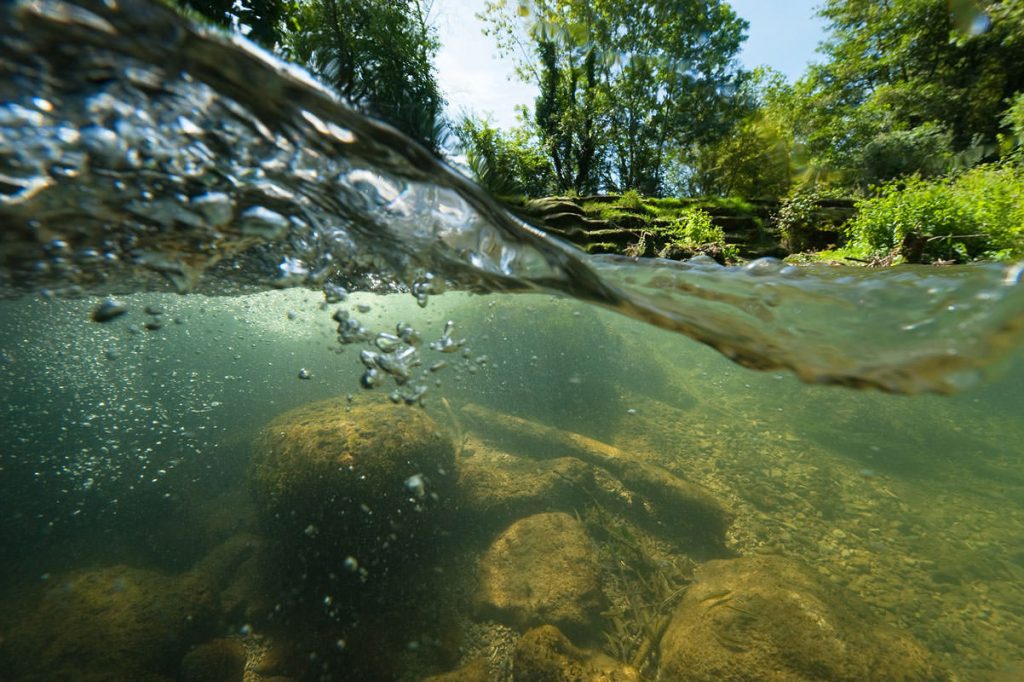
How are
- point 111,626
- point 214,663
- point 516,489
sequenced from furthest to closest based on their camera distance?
point 516,489, point 111,626, point 214,663

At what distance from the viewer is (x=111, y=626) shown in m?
4.80

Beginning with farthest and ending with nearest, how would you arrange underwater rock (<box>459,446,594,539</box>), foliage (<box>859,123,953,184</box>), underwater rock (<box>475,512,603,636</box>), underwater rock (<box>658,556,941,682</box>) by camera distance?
foliage (<box>859,123,953,184</box>) → underwater rock (<box>459,446,594,539</box>) → underwater rock (<box>475,512,603,636</box>) → underwater rock (<box>658,556,941,682</box>)

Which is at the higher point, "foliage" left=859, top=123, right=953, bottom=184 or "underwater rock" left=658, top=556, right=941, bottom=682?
"foliage" left=859, top=123, right=953, bottom=184

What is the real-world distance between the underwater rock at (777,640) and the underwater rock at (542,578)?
103 cm

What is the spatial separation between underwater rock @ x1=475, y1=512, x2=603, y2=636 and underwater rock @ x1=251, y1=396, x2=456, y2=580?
1.26 m

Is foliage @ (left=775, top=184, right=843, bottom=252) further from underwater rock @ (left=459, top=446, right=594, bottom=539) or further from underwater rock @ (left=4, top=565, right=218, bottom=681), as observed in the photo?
underwater rock @ (left=4, top=565, right=218, bottom=681)

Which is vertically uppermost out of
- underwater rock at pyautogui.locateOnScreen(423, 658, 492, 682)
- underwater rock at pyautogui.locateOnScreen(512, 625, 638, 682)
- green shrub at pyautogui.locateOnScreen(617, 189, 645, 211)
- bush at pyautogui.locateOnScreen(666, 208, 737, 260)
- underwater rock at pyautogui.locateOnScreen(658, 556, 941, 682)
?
green shrub at pyautogui.locateOnScreen(617, 189, 645, 211)

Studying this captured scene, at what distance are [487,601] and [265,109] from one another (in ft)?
19.0

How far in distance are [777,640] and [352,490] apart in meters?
5.60

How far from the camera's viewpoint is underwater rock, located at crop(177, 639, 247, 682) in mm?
4402

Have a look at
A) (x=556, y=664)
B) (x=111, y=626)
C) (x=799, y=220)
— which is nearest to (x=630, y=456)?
(x=556, y=664)

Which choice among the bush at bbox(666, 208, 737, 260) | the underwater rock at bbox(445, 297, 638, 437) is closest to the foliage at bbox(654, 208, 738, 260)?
the bush at bbox(666, 208, 737, 260)

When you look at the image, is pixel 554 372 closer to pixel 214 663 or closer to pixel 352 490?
pixel 352 490

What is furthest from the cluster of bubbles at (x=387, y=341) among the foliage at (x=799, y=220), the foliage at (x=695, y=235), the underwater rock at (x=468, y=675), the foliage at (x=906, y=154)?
the foliage at (x=906, y=154)
